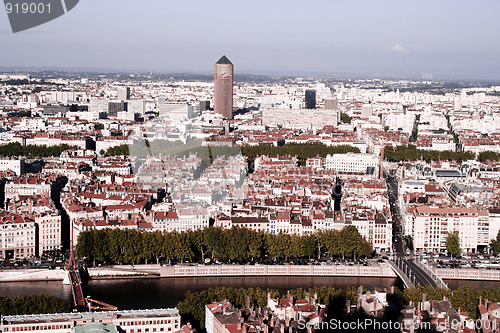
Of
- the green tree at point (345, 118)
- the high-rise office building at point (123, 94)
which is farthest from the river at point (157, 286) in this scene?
the high-rise office building at point (123, 94)

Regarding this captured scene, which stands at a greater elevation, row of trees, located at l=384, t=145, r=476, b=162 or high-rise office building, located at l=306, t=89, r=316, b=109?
high-rise office building, located at l=306, t=89, r=316, b=109

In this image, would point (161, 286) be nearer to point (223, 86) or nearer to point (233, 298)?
point (233, 298)

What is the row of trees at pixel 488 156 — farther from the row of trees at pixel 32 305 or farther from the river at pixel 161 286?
the row of trees at pixel 32 305

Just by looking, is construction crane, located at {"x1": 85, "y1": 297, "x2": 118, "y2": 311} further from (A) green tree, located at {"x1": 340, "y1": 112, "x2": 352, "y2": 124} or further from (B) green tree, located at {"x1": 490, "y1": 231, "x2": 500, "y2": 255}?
(A) green tree, located at {"x1": 340, "y1": 112, "x2": 352, "y2": 124}

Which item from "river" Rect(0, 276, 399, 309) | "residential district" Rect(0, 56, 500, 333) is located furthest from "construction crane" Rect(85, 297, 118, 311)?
"residential district" Rect(0, 56, 500, 333)

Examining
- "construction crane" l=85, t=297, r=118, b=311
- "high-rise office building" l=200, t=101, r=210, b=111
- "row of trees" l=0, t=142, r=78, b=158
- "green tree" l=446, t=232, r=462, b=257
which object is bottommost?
"construction crane" l=85, t=297, r=118, b=311

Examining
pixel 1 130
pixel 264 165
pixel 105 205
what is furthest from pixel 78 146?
pixel 105 205

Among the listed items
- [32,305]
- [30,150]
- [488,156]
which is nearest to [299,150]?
[488,156]
